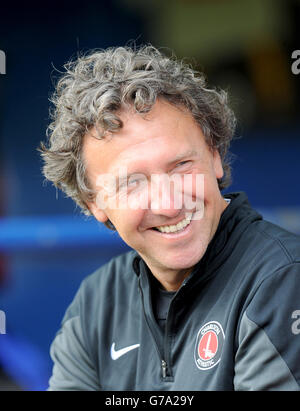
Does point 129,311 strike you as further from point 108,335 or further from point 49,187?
point 49,187

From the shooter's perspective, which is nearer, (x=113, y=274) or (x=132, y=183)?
(x=132, y=183)

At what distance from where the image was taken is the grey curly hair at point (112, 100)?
160 centimetres

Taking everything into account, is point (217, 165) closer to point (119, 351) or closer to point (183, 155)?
point (183, 155)

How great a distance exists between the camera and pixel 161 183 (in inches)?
60.4

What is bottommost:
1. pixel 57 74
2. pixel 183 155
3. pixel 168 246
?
pixel 168 246

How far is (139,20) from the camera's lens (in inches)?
184

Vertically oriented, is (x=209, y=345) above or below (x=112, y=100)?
below

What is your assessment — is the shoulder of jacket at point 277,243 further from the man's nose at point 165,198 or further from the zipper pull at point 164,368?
the zipper pull at point 164,368

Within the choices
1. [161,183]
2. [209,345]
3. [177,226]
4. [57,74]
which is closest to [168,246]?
[177,226]

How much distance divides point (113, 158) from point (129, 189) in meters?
0.09

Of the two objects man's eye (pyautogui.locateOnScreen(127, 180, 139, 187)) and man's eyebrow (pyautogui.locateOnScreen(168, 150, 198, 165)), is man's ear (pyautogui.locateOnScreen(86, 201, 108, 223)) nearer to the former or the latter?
man's eye (pyautogui.locateOnScreen(127, 180, 139, 187))

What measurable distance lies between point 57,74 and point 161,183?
3052mm

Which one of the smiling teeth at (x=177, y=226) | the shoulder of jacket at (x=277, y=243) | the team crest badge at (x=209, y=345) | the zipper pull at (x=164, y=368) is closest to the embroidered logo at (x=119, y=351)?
the zipper pull at (x=164, y=368)

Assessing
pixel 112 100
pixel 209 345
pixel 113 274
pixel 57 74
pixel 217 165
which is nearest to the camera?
pixel 209 345
